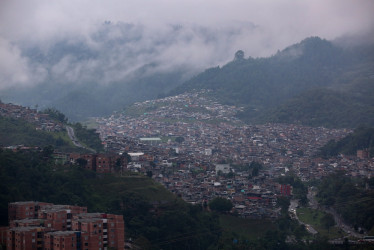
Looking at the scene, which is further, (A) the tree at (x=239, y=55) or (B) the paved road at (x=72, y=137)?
(A) the tree at (x=239, y=55)

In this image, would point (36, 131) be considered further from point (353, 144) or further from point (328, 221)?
point (353, 144)

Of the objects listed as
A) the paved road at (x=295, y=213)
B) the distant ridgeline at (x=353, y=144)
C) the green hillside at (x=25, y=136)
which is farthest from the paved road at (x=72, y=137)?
the distant ridgeline at (x=353, y=144)

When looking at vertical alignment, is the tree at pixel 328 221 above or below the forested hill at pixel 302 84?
below

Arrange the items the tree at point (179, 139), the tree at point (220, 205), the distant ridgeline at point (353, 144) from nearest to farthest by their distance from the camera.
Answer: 1. the tree at point (220, 205)
2. the distant ridgeline at point (353, 144)
3. the tree at point (179, 139)

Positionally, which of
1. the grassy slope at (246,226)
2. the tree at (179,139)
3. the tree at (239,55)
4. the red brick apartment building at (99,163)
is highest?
the tree at (239,55)

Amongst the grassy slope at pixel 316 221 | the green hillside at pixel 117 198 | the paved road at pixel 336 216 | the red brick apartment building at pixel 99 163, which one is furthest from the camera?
the red brick apartment building at pixel 99 163

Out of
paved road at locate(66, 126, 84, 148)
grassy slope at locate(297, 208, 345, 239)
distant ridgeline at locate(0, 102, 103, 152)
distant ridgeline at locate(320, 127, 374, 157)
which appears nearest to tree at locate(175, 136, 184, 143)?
distant ridgeline at locate(0, 102, 103, 152)

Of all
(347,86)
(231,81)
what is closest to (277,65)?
(231,81)

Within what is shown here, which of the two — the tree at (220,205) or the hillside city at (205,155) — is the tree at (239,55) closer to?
the hillside city at (205,155)
